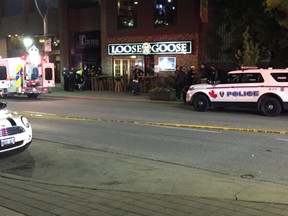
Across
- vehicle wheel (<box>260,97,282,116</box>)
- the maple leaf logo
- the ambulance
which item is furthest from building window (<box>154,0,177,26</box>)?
vehicle wheel (<box>260,97,282,116</box>)

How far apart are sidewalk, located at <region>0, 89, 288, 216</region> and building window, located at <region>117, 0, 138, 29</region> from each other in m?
23.3

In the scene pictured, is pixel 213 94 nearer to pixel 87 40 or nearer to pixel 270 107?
pixel 270 107

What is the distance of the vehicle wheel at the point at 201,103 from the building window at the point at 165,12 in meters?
11.9

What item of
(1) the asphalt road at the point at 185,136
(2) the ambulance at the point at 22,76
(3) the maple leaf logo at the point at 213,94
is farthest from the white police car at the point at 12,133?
(2) the ambulance at the point at 22,76

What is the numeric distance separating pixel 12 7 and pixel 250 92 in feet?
106

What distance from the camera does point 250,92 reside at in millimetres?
16562

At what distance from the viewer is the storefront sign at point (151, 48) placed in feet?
91.9

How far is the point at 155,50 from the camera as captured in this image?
29.6m

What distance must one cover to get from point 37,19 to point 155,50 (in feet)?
47.8

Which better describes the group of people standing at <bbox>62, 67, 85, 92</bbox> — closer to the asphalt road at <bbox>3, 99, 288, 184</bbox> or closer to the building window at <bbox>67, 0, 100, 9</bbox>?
the building window at <bbox>67, 0, 100, 9</bbox>

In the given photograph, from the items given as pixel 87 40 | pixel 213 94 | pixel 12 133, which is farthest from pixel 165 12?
pixel 12 133

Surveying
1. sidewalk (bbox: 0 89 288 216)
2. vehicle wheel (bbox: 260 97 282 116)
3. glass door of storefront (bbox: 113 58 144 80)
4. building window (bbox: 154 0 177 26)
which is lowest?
sidewalk (bbox: 0 89 288 216)

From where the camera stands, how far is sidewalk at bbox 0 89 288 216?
5375mm

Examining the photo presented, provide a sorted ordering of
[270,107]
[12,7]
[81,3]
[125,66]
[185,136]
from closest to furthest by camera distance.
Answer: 1. [185,136]
2. [270,107]
3. [125,66]
4. [81,3]
5. [12,7]
